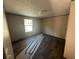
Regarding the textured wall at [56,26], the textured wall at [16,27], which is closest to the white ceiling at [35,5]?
the textured wall at [16,27]

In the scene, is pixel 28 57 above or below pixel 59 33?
below

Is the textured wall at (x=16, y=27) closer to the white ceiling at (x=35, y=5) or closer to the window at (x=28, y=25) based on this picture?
the window at (x=28, y=25)

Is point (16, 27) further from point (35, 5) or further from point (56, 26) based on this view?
point (56, 26)

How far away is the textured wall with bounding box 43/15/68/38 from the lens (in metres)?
7.57

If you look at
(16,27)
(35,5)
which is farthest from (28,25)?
(35,5)

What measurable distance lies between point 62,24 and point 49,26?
1987 millimetres

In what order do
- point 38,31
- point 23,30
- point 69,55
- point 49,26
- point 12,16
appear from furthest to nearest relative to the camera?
point 38,31
point 49,26
point 23,30
point 12,16
point 69,55

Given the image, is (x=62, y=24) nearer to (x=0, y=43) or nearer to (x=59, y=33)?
(x=59, y=33)

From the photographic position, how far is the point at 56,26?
332 inches

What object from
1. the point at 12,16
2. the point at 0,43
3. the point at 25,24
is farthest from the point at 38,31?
the point at 0,43

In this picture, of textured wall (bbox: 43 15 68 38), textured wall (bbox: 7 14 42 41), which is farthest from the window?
textured wall (bbox: 43 15 68 38)

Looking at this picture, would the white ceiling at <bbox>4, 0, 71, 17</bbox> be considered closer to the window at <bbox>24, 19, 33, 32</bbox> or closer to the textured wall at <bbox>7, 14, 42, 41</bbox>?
the textured wall at <bbox>7, 14, 42, 41</bbox>

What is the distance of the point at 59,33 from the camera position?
26.4 ft

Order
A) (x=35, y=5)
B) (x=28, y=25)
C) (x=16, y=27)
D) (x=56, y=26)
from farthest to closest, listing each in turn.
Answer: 1. (x=56, y=26)
2. (x=28, y=25)
3. (x=16, y=27)
4. (x=35, y=5)
